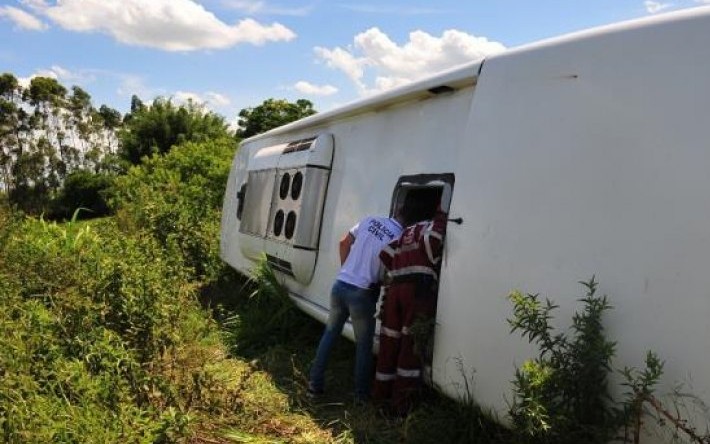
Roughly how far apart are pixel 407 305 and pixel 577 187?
4.96ft

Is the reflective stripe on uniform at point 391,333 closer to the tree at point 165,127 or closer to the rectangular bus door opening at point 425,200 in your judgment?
the rectangular bus door opening at point 425,200

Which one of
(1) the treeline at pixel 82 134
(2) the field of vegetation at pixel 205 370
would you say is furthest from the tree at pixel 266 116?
(2) the field of vegetation at pixel 205 370

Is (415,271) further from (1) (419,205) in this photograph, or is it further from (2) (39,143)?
(2) (39,143)

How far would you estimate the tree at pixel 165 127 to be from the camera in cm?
3462

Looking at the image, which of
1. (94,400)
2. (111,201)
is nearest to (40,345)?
(94,400)

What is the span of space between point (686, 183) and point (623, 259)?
1.38ft

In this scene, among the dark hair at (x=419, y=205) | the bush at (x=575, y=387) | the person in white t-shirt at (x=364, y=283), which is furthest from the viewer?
the dark hair at (x=419, y=205)

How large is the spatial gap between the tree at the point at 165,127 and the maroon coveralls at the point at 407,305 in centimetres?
3034

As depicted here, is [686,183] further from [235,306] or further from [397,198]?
[235,306]

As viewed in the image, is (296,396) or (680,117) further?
(296,396)

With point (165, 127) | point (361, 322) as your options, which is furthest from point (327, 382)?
point (165, 127)

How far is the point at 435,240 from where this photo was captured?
168 inches

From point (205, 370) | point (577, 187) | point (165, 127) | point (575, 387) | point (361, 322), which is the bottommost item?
point (205, 370)

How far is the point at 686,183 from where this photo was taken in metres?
2.84
